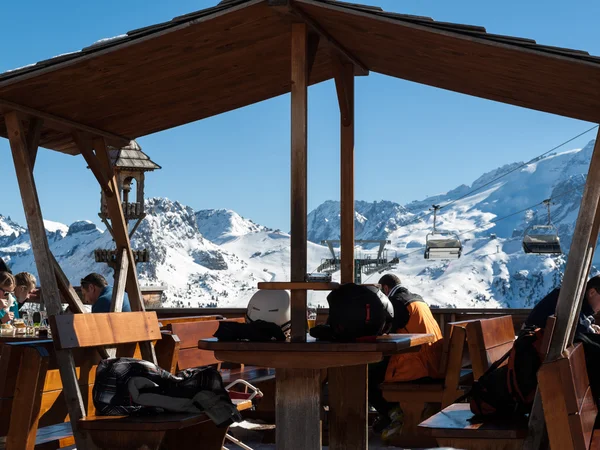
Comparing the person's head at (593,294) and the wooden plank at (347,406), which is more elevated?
the person's head at (593,294)

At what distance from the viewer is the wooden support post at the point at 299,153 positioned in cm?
494

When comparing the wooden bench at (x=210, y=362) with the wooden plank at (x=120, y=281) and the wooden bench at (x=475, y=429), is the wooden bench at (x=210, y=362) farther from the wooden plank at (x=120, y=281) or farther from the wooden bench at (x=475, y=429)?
the wooden bench at (x=475, y=429)

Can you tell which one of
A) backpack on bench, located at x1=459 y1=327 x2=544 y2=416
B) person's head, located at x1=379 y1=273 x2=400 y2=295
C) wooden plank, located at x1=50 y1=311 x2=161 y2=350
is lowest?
backpack on bench, located at x1=459 y1=327 x2=544 y2=416

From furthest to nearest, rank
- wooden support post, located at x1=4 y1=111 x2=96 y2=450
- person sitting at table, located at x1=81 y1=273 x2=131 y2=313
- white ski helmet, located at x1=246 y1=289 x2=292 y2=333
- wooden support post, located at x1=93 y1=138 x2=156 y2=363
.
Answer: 1. person sitting at table, located at x1=81 y1=273 x2=131 y2=313
2. wooden support post, located at x1=93 y1=138 x2=156 y2=363
3. wooden support post, located at x1=4 y1=111 x2=96 y2=450
4. white ski helmet, located at x1=246 y1=289 x2=292 y2=333

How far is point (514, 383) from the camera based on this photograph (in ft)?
13.9

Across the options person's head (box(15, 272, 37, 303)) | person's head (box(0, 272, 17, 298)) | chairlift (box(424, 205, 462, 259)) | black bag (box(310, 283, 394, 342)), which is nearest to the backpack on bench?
black bag (box(310, 283, 394, 342))

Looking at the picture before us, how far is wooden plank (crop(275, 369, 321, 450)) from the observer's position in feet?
14.4

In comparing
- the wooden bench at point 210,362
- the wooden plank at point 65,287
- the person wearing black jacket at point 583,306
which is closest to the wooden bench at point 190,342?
the wooden bench at point 210,362

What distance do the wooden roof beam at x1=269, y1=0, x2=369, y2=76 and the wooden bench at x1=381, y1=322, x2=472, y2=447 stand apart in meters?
1.79

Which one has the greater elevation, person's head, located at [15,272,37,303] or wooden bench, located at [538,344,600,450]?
person's head, located at [15,272,37,303]

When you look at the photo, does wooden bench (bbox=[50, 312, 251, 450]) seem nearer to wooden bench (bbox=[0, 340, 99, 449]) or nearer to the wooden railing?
wooden bench (bbox=[0, 340, 99, 449])

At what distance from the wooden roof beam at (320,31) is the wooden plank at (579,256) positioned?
1.69 meters

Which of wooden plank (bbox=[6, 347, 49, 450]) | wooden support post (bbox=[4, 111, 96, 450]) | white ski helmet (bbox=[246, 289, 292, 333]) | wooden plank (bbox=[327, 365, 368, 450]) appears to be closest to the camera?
wooden plank (bbox=[6, 347, 49, 450])

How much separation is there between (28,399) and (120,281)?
2488 mm
